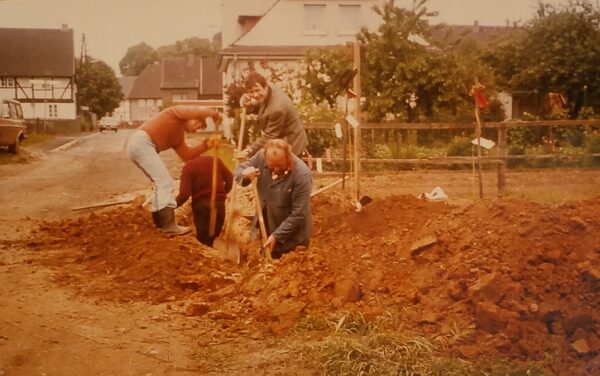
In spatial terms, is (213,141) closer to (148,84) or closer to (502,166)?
(148,84)

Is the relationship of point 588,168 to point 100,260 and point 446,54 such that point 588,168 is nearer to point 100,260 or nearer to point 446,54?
point 446,54

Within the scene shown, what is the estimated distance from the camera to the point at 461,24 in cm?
474

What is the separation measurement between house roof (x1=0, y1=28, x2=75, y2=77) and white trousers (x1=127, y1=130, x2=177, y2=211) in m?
0.60

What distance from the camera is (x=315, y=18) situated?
6.27 meters

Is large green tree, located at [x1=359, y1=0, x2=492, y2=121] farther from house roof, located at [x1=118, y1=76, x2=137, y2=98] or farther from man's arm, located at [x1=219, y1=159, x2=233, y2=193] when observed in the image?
house roof, located at [x1=118, y1=76, x2=137, y2=98]

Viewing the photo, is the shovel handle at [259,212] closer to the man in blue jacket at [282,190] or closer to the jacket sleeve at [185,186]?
the man in blue jacket at [282,190]

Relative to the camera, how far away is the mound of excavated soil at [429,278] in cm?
337

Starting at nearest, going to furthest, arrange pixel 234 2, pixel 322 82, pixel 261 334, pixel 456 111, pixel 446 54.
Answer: pixel 261 334 < pixel 446 54 < pixel 234 2 < pixel 456 111 < pixel 322 82

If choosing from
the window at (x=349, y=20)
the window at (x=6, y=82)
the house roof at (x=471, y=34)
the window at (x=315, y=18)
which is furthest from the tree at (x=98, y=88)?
the house roof at (x=471, y=34)

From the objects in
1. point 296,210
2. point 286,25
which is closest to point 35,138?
point 296,210

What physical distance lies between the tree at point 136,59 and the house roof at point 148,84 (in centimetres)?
4

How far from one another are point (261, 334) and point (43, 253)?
2.29 metres

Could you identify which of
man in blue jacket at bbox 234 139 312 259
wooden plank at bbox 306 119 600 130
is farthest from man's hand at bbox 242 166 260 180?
wooden plank at bbox 306 119 600 130

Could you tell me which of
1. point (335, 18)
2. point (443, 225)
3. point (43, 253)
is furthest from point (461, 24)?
point (43, 253)
